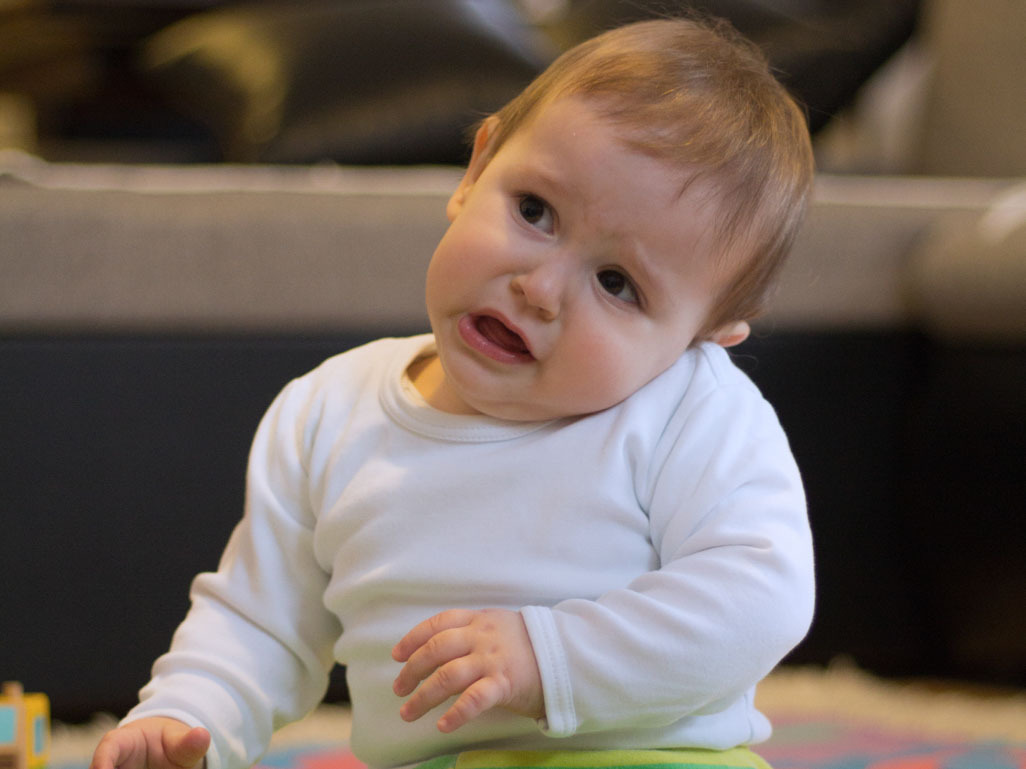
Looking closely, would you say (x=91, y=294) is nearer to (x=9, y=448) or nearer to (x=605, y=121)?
(x=9, y=448)

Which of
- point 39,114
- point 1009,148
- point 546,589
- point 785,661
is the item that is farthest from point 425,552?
point 39,114

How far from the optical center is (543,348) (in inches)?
26.1

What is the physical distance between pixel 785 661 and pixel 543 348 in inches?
32.1

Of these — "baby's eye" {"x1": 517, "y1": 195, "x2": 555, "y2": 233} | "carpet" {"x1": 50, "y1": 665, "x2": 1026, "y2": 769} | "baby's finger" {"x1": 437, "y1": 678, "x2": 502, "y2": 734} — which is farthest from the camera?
"carpet" {"x1": 50, "y1": 665, "x2": 1026, "y2": 769}

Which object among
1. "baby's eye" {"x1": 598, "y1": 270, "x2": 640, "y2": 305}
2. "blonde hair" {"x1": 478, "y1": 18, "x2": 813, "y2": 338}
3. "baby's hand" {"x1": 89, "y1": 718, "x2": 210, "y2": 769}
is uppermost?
"blonde hair" {"x1": 478, "y1": 18, "x2": 813, "y2": 338}

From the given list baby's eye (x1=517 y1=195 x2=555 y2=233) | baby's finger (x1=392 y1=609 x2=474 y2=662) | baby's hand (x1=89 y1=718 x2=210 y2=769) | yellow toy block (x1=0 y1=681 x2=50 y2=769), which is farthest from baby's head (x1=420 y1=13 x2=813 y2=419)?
yellow toy block (x1=0 y1=681 x2=50 y2=769)

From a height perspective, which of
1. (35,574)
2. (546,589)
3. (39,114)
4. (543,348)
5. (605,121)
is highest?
(605,121)

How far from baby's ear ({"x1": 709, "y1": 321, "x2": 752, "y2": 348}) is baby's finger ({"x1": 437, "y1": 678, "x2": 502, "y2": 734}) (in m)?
0.27

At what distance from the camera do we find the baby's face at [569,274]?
2.13ft

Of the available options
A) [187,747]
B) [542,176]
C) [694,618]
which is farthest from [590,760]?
[542,176]

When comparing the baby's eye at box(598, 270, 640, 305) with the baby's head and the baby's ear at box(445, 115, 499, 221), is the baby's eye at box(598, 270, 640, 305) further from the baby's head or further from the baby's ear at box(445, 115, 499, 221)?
the baby's ear at box(445, 115, 499, 221)

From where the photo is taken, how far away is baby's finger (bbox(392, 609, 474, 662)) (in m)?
0.60

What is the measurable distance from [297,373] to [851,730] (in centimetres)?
64

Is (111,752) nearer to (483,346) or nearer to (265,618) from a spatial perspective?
(265,618)
